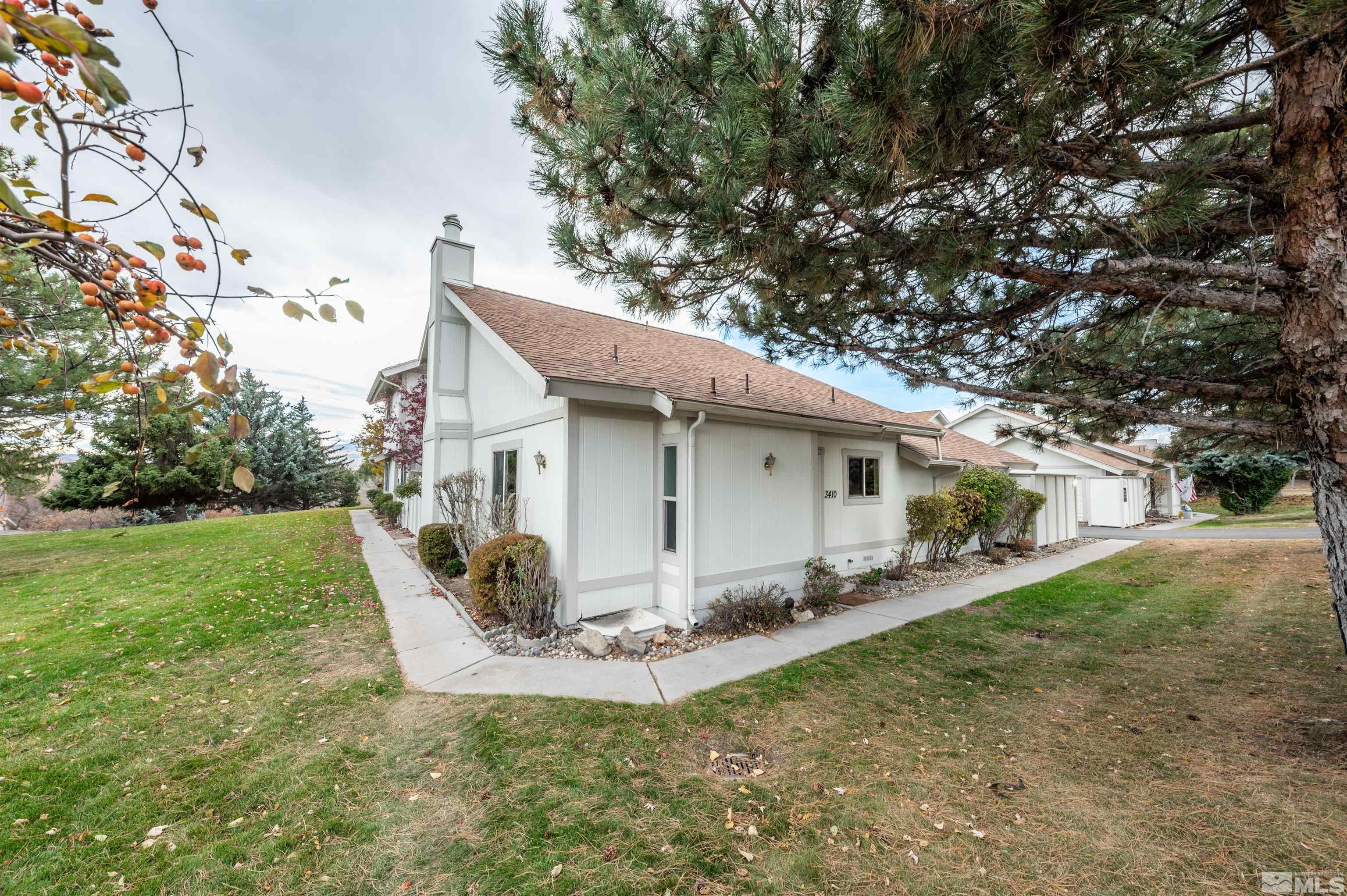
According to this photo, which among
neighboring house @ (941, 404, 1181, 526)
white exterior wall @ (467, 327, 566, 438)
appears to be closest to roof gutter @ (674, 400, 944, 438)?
white exterior wall @ (467, 327, 566, 438)

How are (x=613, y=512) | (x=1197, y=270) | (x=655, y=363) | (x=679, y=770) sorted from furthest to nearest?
(x=655, y=363) < (x=613, y=512) < (x=679, y=770) < (x=1197, y=270)

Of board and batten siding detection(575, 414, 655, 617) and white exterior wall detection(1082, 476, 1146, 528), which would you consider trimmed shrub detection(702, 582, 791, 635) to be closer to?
board and batten siding detection(575, 414, 655, 617)

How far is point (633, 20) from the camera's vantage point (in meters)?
3.48

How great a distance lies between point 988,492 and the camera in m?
11.3

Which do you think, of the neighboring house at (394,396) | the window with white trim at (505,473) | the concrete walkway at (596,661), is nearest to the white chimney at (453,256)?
the window with white trim at (505,473)

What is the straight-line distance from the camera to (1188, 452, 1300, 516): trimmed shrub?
22078 millimetres

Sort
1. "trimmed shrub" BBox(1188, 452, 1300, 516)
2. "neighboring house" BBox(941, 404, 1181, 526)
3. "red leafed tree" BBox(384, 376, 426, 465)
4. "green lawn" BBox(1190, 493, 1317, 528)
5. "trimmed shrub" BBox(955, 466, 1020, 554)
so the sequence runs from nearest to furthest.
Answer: "trimmed shrub" BBox(955, 466, 1020, 554), "red leafed tree" BBox(384, 376, 426, 465), "green lawn" BBox(1190, 493, 1317, 528), "neighboring house" BBox(941, 404, 1181, 526), "trimmed shrub" BBox(1188, 452, 1300, 516)

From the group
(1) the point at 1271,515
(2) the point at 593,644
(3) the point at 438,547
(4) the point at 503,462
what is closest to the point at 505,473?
(4) the point at 503,462

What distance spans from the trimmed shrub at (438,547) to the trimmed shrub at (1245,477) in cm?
2822

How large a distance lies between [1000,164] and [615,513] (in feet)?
17.6

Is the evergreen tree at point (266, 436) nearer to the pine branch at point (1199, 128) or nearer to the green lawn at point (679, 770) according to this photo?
the green lawn at point (679, 770)

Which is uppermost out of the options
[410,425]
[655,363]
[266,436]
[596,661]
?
[266,436]

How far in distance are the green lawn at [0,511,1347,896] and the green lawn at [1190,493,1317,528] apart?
17811mm

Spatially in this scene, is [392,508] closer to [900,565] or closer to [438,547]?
[438,547]
